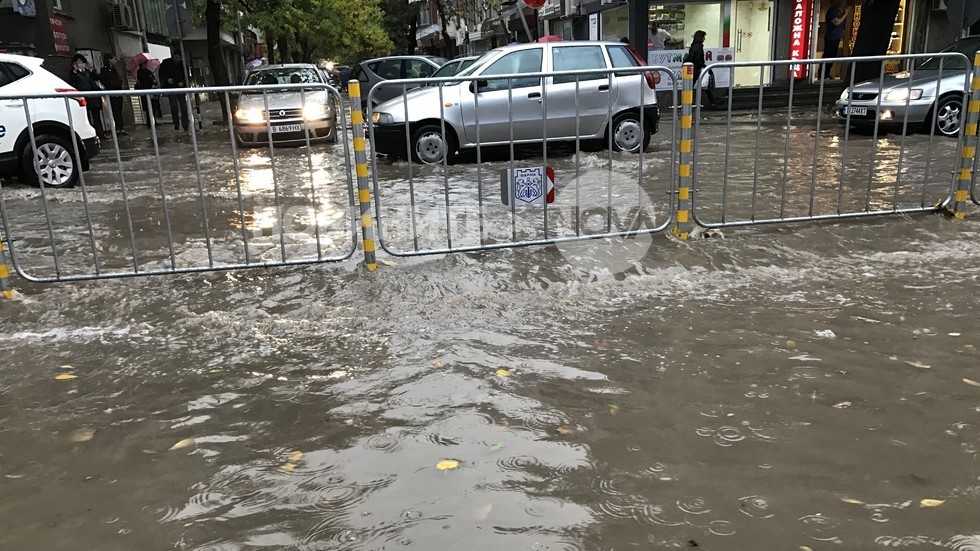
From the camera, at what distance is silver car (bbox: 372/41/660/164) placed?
10375 mm

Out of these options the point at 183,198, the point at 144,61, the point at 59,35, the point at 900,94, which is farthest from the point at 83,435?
the point at 144,61

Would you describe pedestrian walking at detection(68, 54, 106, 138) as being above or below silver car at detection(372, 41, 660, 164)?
above

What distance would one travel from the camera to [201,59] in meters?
48.9

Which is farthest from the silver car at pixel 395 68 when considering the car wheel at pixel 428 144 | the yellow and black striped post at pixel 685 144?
the yellow and black striped post at pixel 685 144

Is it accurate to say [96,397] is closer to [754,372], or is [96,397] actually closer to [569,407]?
[569,407]

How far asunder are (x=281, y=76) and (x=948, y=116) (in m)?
13.7

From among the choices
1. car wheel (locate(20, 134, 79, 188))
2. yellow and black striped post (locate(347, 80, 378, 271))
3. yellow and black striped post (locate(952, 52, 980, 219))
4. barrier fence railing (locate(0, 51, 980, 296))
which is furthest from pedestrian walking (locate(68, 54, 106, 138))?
yellow and black striped post (locate(952, 52, 980, 219))

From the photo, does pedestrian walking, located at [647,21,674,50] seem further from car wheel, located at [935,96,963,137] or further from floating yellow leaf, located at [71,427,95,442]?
floating yellow leaf, located at [71,427,95,442]

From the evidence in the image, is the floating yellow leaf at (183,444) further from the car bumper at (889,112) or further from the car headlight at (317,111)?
the car headlight at (317,111)

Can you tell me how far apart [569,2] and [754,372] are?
27.6 m

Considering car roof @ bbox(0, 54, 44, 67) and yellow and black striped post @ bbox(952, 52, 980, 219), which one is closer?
yellow and black striped post @ bbox(952, 52, 980, 219)

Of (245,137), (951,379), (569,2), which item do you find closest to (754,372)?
(951,379)

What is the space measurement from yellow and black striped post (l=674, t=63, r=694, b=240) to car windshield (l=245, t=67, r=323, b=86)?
1330 cm

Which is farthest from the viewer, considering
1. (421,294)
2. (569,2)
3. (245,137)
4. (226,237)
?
(569,2)
